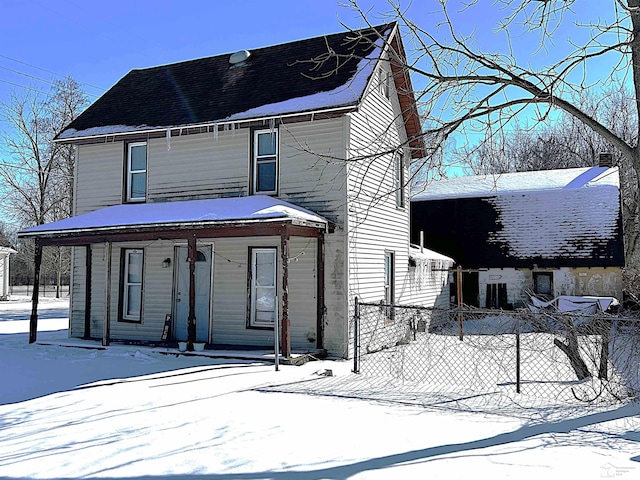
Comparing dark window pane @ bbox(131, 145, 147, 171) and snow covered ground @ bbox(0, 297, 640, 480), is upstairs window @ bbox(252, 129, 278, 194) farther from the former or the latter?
snow covered ground @ bbox(0, 297, 640, 480)

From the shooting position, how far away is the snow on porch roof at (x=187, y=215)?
10.3m

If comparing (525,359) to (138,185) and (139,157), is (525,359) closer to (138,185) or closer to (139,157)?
(138,185)

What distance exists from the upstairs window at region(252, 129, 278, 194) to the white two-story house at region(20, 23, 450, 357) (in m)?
0.03

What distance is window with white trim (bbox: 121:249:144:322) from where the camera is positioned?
13.5 m

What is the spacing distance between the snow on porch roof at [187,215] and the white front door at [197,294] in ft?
4.05

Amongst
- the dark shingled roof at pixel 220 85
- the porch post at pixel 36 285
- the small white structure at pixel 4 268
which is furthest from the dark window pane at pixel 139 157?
the small white structure at pixel 4 268

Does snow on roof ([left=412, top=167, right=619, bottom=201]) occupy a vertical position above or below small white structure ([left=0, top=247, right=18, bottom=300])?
above

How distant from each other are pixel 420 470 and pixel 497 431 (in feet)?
5.00

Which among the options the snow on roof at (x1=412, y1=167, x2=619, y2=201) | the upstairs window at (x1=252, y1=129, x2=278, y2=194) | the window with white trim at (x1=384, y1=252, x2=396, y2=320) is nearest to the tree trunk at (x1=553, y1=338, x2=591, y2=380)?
the window with white trim at (x1=384, y1=252, x2=396, y2=320)

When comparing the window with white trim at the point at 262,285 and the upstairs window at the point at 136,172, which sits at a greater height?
the upstairs window at the point at 136,172

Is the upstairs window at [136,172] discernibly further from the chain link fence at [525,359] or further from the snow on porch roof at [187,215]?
the chain link fence at [525,359]

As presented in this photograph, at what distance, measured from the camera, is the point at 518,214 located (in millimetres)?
23312

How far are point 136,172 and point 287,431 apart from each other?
9.85 meters

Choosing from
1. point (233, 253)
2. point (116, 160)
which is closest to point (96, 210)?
point (116, 160)
